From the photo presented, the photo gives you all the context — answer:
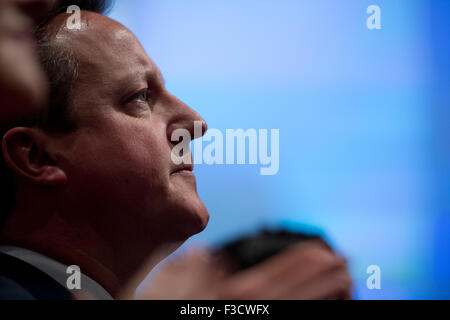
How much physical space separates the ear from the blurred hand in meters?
0.40

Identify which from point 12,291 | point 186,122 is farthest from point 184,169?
point 12,291

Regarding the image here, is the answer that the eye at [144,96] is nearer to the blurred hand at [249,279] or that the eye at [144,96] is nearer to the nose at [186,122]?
the nose at [186,122]

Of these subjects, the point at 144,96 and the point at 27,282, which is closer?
the point at 27,282

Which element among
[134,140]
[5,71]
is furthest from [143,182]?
[5,71]

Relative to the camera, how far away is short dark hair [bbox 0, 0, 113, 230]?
1.11m

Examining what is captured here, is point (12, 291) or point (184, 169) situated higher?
point (184, 169)

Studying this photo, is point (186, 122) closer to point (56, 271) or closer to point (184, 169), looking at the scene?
point (184, 169)

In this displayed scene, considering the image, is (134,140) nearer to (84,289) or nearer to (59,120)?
(59,120)

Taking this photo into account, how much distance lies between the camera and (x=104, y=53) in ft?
3.77

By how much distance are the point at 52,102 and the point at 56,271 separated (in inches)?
13.1

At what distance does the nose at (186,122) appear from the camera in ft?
3.82

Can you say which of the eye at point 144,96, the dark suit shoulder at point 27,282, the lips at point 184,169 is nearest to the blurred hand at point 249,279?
the dark suit shoulder at point 27,282

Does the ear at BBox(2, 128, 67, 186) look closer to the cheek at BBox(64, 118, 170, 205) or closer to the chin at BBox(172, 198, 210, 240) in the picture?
the cheek at BBox(64, 118, 170, 205)

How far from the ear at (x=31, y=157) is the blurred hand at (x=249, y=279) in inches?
15.7
